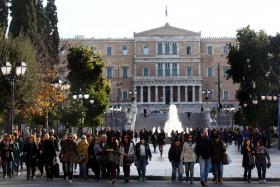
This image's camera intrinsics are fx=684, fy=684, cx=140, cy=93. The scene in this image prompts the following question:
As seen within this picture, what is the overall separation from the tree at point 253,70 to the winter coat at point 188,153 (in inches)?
1221

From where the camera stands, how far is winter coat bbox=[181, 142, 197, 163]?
20875mm

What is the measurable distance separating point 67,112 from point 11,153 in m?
22.5

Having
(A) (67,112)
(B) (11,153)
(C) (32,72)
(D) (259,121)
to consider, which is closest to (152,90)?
(D) (259,121)

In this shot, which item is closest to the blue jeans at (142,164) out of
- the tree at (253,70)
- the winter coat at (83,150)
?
the winter coat at (83,150)

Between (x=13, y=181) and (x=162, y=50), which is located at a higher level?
(x=162, y=50)

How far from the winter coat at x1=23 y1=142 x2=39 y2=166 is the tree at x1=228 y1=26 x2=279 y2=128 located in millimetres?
31123

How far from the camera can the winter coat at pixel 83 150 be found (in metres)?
22.4

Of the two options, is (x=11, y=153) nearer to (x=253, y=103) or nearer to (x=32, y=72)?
(x=32, y=72)

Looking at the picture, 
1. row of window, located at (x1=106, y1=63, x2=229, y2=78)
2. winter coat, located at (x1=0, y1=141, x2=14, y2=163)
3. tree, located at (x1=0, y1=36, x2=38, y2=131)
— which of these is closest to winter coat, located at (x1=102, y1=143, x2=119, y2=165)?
winter coat, located at (x1=0, y1=141, x2=14, y2=163)

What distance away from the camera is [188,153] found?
2094 centimetres

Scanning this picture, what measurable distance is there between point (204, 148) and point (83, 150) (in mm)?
4425

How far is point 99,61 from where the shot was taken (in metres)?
48.5

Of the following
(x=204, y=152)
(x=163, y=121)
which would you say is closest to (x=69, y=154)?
(x=204, y=152)

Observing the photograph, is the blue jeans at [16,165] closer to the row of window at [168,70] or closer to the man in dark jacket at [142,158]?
the man in dark jacket at [142,158]
